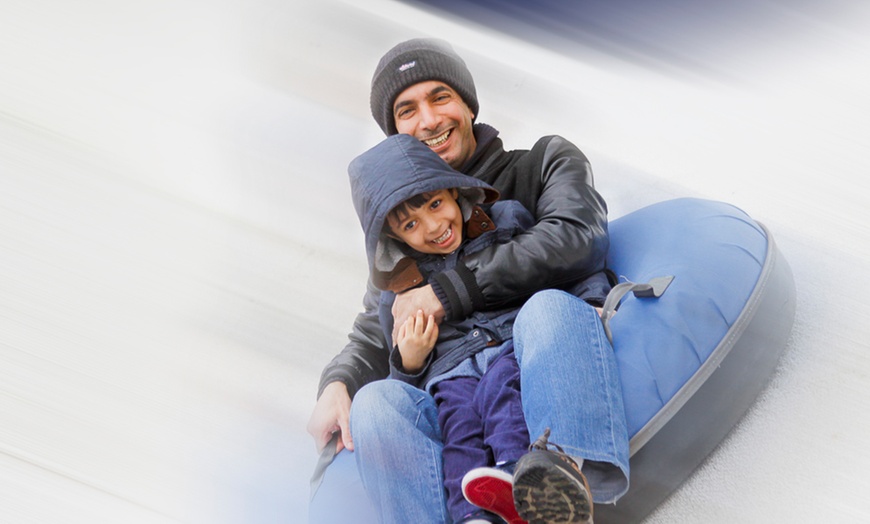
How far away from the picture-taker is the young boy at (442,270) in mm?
606

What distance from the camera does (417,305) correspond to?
703 millimetres

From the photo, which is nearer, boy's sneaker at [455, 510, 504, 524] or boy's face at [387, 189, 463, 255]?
boy's sneaker at [455, 510, 504, 524]

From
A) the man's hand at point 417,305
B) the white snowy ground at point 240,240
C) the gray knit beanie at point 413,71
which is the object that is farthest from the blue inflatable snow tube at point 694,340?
the gray knit beanie at point 413,71

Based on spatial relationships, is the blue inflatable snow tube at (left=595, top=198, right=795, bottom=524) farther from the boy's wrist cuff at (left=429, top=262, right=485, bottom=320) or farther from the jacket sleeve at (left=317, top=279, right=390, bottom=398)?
the jacket sleeve at (left=317, top=279, right=390, bottom=398)

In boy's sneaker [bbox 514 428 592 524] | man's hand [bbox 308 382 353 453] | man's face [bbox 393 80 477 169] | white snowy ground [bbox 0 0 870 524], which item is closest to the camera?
boy's sneaker [bbox 514 428 592 524]

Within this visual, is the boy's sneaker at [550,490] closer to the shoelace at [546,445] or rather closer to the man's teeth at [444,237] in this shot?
the shoelace at [546,445]

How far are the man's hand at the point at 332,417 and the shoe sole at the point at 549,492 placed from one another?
23 centimetres

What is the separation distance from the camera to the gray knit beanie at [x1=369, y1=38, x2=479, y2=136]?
0.79m

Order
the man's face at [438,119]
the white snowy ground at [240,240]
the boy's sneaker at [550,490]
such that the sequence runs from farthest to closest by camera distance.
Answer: the man's face at [438,119] → the white snowy ground at [240,240] → the boy's sneaker at [550,490]

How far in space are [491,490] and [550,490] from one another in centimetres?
6

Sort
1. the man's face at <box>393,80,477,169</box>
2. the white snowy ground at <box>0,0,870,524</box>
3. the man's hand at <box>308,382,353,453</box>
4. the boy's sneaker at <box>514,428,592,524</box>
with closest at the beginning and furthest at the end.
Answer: the boy's sneaker at <box>514,428,592,524</box>, the white snowy ground at <box>0,0,870,524</box>, the man's hand at <box>308,382,353,453</box>, the man's face at <box>393,80,477,169</box>

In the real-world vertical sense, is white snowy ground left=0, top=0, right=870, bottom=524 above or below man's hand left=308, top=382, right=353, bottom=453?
above

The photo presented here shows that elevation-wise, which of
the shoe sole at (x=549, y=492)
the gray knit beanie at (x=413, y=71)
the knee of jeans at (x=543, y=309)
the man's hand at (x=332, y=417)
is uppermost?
the gray knit beanie at (x=413, y=71)

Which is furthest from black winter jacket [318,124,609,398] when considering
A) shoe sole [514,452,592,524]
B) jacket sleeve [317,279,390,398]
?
shoe sole [514,452,592,524]
